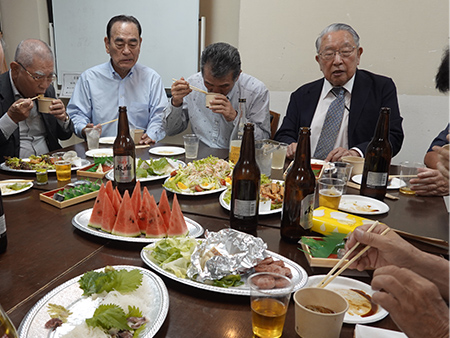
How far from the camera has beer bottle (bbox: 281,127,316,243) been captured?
3.88 feet

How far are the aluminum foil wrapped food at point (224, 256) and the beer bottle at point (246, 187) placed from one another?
189 millimetres

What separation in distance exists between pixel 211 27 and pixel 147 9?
777 mm

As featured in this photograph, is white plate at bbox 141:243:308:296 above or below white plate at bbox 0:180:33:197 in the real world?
above

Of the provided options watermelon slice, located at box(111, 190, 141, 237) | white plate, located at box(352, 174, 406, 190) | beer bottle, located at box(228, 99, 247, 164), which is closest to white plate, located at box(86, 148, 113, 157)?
beer bottle, located at box(228, 99, 247, 164)

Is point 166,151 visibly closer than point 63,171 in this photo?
No

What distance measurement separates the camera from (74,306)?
841 mm

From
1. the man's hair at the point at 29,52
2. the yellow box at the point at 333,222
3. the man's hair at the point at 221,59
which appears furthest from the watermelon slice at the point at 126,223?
the man's hair at the point at 29,52

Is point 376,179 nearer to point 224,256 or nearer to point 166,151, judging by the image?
point 224,256

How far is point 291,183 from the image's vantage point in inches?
48.2

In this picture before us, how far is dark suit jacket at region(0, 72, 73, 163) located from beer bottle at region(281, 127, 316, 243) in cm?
222

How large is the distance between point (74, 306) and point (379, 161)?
4.69ft

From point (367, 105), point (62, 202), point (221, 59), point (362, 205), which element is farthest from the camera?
point (367, 105)

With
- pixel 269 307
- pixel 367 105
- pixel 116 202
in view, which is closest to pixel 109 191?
pixel 116 202

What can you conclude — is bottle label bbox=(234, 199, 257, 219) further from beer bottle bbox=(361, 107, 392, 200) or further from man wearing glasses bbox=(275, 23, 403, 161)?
man wearing glasses bbox=(275, 23, 403, 161)
